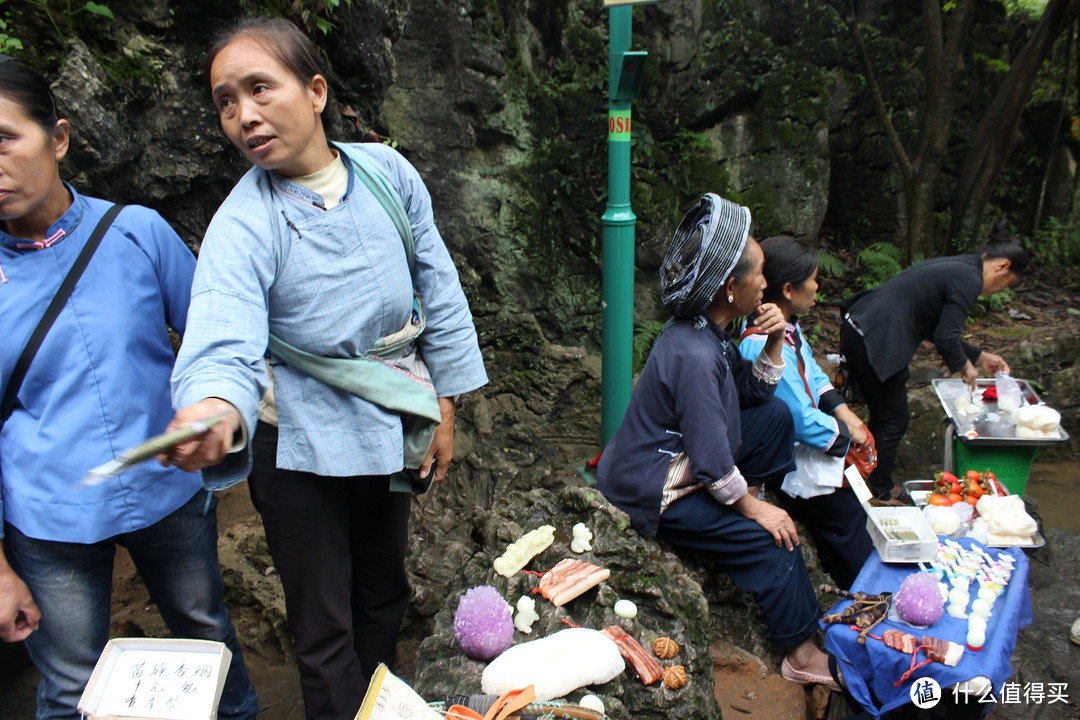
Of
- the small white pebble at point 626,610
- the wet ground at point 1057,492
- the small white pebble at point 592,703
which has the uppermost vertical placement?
the small white pebble at point 592,703

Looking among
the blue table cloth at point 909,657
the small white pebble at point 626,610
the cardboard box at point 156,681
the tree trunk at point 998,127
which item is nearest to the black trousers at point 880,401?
the blue table cloth at point 909,657

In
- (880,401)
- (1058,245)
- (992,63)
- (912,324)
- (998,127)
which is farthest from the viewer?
(1058,245)

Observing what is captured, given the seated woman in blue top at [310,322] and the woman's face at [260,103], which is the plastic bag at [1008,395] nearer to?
the seated woman in blue top at [310,322]

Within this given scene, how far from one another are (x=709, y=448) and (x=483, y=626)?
3.33 feet

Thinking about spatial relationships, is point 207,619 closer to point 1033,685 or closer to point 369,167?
point 369,167

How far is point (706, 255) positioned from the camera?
2.57 meters

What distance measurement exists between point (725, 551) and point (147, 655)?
1.92m

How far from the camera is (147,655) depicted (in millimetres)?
1590

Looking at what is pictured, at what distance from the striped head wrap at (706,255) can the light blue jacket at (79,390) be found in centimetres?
172

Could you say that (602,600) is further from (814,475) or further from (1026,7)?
(1026,7)

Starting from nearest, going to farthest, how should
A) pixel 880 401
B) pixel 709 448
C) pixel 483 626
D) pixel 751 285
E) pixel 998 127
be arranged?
pixel 483 626
pixel 709 448
pixel 751 285
pixel 880 401
pixel 998 127

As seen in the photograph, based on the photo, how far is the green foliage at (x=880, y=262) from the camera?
23.7 ft

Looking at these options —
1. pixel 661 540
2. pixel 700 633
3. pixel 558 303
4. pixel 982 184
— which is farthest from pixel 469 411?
pixel 982 184

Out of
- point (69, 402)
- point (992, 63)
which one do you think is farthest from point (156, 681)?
point (992, 63)
